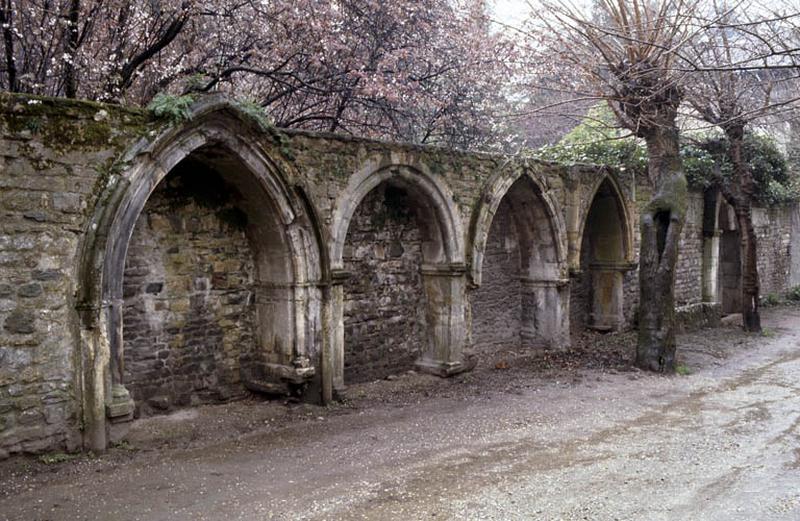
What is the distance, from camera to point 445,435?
20.2 feet

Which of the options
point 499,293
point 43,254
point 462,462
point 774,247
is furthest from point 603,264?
point 43,254

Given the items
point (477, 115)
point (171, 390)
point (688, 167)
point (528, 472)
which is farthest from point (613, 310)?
point (171, 390)

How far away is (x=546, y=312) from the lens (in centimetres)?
1030

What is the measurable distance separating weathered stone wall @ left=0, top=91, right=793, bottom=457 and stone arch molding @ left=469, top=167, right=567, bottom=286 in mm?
26

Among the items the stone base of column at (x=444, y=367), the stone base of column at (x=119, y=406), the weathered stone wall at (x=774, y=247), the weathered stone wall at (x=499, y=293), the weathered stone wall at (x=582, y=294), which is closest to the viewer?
the stone base of column at (x=119, y=406)

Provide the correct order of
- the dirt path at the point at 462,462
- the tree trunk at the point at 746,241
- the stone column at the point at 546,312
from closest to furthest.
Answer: the dirt path at the point at 462,462 → the stone column at the point at 546,312 → the tree trunk at the point at 746,241

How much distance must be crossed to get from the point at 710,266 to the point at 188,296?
10940 millimetres

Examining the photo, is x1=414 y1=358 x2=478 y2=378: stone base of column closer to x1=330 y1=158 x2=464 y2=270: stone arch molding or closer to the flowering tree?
x1=330 y1=158 x2=464 y2=270: stone arch molding

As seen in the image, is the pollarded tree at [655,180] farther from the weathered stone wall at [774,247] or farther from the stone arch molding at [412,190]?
the weathered stone wall at [774,247]

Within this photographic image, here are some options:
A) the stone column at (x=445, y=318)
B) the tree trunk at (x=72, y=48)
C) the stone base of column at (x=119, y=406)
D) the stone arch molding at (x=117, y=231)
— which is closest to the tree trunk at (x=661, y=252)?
the stone column at (x=445, y=318)

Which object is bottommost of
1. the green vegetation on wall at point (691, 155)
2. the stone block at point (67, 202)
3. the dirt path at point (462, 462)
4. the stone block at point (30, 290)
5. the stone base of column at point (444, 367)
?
the dirt path at point (462, 462)

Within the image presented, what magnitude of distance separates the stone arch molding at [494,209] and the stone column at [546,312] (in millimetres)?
664

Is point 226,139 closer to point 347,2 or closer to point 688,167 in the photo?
point 347,2

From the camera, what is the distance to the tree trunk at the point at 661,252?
8.92 meters
